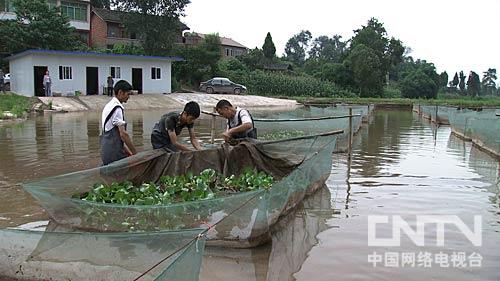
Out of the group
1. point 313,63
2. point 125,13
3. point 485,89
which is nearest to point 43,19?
point 125,13

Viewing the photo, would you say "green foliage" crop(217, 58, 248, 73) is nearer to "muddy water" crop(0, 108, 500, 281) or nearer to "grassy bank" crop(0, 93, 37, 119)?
"grassy bank" crop(0, 93, 37, 119)

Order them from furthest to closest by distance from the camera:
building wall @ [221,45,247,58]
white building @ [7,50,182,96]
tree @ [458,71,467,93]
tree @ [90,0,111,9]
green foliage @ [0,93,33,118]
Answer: tree @ [458,71,467,93] < building wall @ [221,45,247,58] < tree @ [90,0,111,9] < white building @ [7,50,182,96] < green foliage @ [0,93,33,118]

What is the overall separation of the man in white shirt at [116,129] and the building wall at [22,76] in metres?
22.4

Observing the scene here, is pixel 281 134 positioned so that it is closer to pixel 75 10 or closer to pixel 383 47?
pixel 75 10

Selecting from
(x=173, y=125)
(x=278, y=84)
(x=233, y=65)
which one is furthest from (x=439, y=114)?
(x=233, y=65)

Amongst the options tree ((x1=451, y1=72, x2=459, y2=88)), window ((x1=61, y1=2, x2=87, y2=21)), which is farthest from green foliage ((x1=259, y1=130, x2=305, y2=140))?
tree ((x1=451, y1=72, x2=459, y2=88))

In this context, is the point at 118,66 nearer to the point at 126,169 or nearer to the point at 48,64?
the point at 48,64

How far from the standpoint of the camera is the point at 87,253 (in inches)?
141

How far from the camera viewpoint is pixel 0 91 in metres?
25.8

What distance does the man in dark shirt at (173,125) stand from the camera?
18.6 ft

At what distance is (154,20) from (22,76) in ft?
38.3

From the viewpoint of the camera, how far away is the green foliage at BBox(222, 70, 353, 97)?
131 feet

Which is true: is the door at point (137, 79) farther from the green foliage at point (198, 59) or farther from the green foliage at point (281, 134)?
the green foliage at point (281, 134)

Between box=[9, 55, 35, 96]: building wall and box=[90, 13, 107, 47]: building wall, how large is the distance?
43.4 feet
